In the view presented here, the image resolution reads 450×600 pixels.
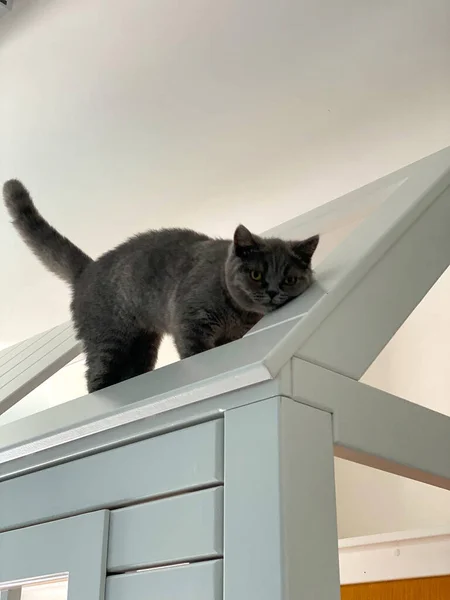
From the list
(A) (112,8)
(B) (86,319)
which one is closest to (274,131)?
(A) (112,8)

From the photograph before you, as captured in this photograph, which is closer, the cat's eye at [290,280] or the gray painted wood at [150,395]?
the gray painted wood at [150,395]

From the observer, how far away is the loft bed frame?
0.63 metres

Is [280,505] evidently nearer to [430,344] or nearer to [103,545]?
[103,545]

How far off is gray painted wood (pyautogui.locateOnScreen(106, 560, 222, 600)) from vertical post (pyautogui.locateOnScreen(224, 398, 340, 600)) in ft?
0.06

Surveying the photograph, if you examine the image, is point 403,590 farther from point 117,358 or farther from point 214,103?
point 214,103

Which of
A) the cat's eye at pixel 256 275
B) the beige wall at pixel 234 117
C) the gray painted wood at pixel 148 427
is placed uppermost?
the beige wall at pixel 234 117

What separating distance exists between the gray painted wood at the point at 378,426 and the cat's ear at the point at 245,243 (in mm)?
396

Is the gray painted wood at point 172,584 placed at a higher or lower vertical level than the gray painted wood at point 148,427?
lower

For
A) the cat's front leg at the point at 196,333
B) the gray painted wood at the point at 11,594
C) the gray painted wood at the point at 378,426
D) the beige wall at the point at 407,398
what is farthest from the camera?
the beige wall at the point at 407,398

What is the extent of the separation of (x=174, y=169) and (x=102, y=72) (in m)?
0.33

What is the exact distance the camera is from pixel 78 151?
169 centimetres

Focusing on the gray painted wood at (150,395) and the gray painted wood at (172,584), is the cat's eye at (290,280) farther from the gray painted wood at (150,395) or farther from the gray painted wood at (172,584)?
the gray painted wood at (172,584)

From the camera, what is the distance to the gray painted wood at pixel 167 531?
67 cm

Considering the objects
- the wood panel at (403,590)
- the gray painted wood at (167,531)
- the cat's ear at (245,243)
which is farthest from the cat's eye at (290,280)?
the wood panel at (403,590)
